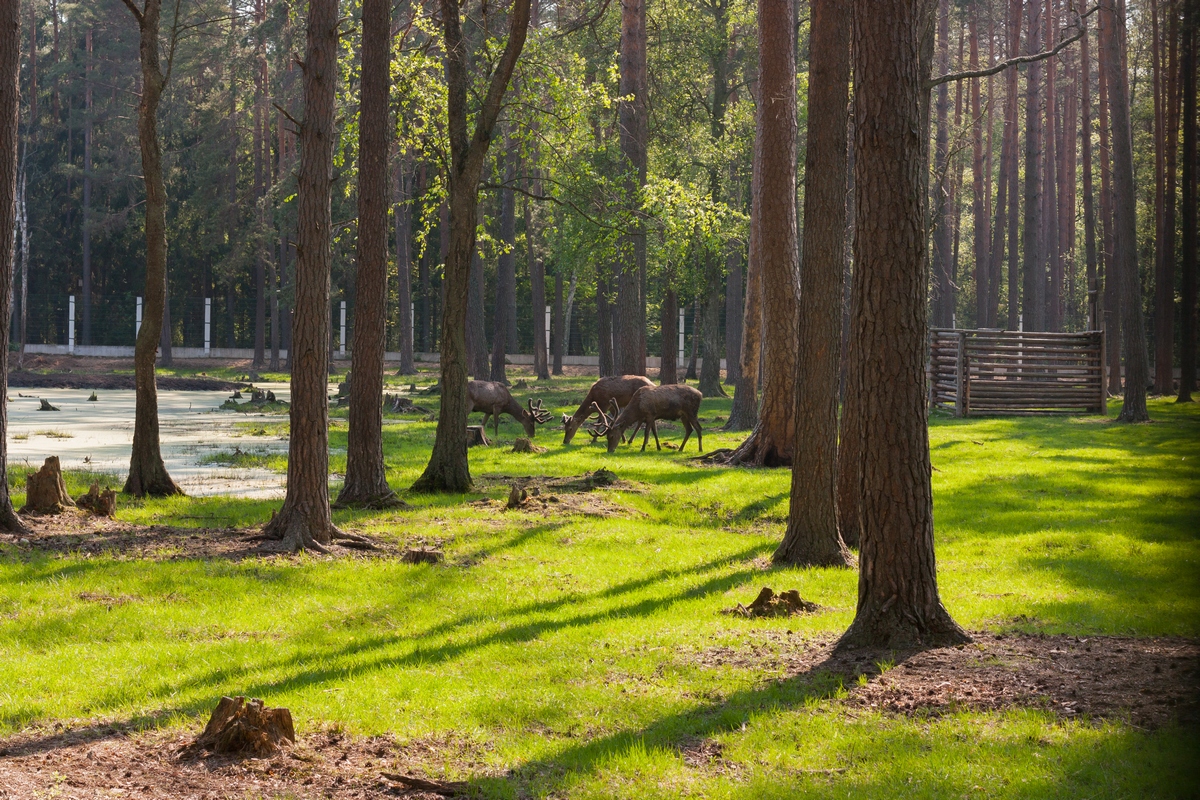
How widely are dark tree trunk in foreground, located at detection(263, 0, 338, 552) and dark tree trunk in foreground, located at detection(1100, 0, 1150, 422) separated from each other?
19301 millimetres

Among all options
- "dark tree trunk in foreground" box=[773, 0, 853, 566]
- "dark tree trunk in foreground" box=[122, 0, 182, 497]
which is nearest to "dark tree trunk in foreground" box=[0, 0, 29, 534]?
"dark tree trunk in foreground" box=[122, 0, 182, 497]

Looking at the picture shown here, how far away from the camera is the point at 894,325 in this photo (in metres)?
7.23

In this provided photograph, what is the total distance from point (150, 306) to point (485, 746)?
9.70m

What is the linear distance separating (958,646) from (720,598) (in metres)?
2.36

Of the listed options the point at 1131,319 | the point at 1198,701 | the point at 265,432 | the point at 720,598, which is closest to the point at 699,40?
the point at 1131,319

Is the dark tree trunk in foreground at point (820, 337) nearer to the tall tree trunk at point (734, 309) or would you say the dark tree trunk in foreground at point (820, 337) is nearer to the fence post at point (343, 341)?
the tall tree trunk at point (734, 309)

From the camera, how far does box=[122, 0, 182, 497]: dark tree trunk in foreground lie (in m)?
13.2

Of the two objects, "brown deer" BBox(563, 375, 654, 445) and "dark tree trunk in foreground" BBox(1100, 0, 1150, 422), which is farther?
"dark tree trunk in foreground" BBox(1100, 0, 1150, 422)

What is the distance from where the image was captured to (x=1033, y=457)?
18188 mm

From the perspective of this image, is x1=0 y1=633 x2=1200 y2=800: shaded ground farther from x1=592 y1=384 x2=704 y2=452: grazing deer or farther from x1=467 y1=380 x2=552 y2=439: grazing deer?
x1=467 y1=380 x2=552 y2=439: grazing deer

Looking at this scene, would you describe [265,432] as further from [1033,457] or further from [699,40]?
[699,40]

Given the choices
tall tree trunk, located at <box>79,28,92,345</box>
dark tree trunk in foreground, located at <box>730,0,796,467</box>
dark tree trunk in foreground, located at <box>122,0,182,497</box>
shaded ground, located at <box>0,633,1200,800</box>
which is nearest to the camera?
shaded ground, located at <box>0,633,1200,800</box>

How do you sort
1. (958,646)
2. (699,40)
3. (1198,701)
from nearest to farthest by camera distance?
(1198,701) < (958,646) < (699,40)

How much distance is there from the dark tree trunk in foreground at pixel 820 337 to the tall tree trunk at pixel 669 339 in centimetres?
2000
